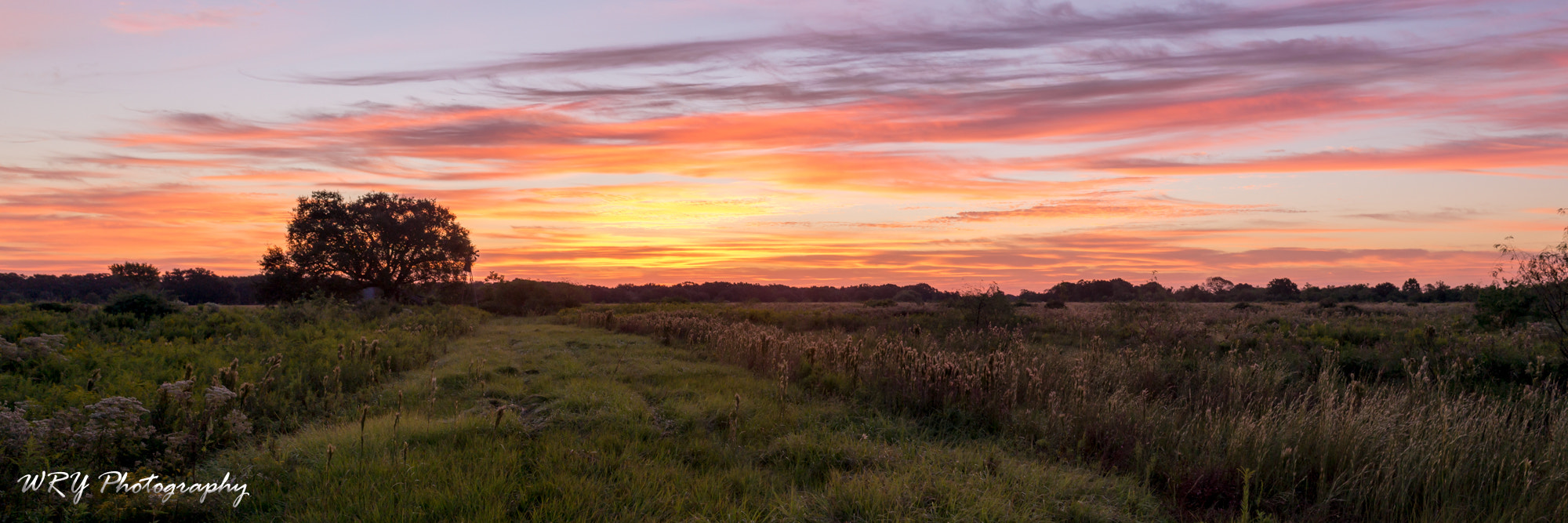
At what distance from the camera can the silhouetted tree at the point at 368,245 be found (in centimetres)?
Result: 4184

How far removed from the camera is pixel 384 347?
14469mm

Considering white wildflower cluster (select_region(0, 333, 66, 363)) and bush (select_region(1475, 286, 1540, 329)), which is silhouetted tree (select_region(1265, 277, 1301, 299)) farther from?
white wildflower cluster (select_region(0, 333, 66, 363))

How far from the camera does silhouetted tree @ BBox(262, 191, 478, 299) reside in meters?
41.8

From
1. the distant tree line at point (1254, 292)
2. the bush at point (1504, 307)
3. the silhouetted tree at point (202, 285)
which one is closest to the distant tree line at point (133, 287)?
the silhouetted tree at point (202, 285)

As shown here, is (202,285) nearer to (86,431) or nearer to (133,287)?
(133,287)

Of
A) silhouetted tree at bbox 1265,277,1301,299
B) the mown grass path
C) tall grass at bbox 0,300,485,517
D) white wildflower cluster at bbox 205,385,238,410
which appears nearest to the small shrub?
tall grass at bbox 0,300,485,517

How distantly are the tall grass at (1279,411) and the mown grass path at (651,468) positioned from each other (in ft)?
2.54

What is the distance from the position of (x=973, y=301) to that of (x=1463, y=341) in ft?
41.9

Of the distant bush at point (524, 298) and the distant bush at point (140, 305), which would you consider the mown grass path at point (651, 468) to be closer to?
the distant bush at point (140, 305)

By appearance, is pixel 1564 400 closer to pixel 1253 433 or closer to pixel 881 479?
pixel 1253 433

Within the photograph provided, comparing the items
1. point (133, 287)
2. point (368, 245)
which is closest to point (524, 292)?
point (368, 245)

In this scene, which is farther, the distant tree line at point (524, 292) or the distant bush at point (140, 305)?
the distant tree line at point (524, 292)

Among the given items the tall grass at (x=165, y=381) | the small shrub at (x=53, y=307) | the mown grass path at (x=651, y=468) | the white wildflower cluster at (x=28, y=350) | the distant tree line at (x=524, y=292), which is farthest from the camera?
the distant tree line at (x=524, y=292)

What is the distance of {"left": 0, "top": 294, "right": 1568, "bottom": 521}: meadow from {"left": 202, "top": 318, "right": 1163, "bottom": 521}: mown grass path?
0.03m
